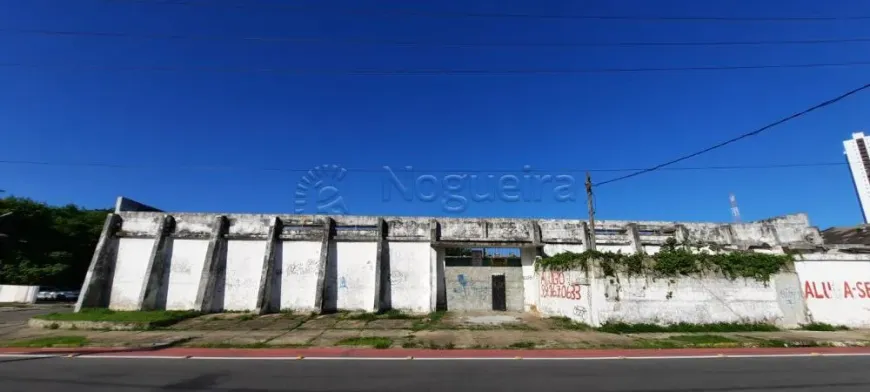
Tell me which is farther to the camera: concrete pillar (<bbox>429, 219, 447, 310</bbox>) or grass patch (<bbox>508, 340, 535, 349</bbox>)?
concrete pillar (<bbox>429, 219, 447, 310</bbox>)

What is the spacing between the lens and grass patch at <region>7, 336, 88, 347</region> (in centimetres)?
1080

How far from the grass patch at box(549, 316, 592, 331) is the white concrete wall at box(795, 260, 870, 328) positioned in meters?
8.95

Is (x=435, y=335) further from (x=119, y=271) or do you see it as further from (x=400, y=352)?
(x=119, y=271)

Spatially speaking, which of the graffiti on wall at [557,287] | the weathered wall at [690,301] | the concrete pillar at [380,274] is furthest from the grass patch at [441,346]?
the concrete pillar at [380,274]

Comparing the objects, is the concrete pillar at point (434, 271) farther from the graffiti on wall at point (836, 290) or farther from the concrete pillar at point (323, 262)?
the graffiti on wall at point (836, 290)

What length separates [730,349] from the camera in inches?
424

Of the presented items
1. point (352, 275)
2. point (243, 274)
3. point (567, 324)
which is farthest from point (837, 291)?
point (243, 274)

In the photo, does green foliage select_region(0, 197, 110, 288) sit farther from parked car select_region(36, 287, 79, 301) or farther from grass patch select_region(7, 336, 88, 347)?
grass patch select_region(7, 336, 88, 347)

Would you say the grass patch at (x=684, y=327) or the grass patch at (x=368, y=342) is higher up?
the grass patch at (x=368, y=342)

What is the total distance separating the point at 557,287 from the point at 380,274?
28.5 ft

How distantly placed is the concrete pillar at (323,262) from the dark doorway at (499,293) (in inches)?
356

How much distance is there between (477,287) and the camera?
20.7 metres

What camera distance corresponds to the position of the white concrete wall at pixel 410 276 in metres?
19.8

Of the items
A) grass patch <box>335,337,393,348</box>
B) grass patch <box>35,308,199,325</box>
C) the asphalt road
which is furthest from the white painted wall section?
grass patch <box>35,308,199,325</box>
